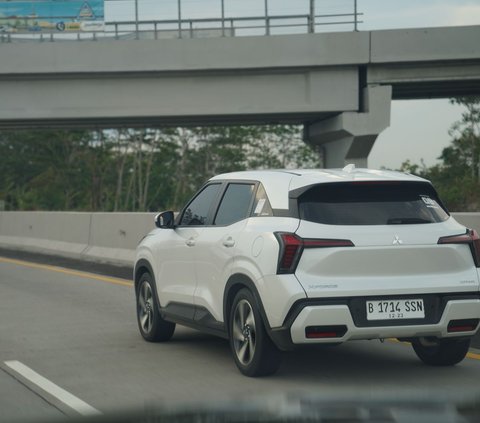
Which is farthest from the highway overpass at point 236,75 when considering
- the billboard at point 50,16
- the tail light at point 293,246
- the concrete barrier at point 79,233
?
the tail light at point 293,246

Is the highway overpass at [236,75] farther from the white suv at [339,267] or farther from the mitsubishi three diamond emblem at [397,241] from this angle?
the mitsubishi three diamond emblem at [397,241]

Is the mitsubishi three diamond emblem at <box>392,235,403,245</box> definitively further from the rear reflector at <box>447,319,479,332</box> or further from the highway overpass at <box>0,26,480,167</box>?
the highway overpass at <box>0,26,480,167</box>

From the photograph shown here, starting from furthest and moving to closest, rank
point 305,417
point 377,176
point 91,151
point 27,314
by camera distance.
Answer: point 91,151 < point 27,314 < point 377,176 < point 305,417

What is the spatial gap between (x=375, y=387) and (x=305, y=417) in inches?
111

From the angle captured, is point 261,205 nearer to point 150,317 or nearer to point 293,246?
point 293,246

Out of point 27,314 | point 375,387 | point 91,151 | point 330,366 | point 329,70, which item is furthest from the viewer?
point 91,151

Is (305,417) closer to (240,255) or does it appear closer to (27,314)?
(240,255)

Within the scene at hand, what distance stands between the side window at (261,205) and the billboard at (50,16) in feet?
97.8

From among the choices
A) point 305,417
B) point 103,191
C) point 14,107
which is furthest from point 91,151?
point 305,417

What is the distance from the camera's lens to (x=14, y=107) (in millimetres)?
37375

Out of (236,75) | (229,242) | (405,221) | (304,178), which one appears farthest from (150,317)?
(236,75)

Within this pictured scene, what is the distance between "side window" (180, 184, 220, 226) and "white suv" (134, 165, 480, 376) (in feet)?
1.87

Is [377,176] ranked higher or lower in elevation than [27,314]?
higher

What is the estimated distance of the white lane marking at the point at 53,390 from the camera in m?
7.09
